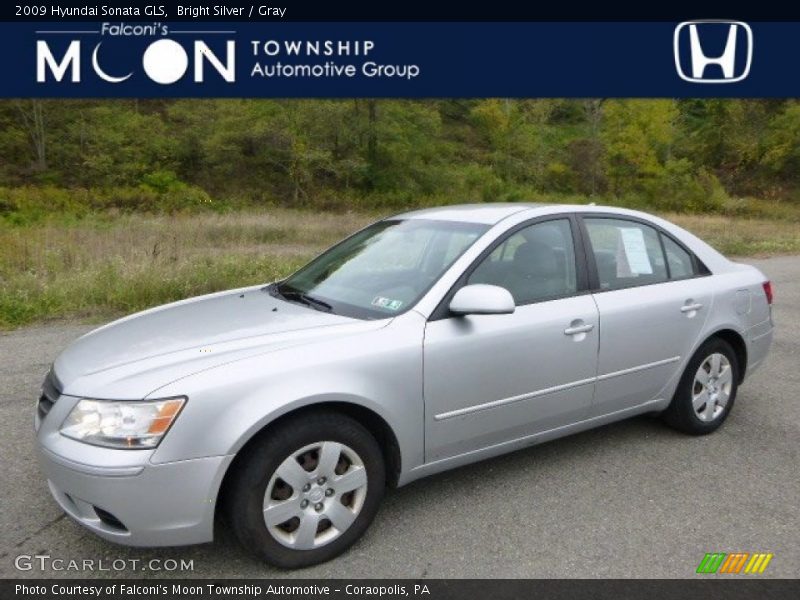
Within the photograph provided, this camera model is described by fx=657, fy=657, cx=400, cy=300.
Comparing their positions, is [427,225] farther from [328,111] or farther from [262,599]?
[328,111]

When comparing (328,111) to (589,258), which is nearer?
(589,258)

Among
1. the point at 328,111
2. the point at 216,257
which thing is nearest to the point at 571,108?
the point at 328,111

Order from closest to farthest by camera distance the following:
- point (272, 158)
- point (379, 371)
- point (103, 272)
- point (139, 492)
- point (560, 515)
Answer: point (139, 492), point (379, 371), point (560, 515), point (103, 272), point (272, 158)

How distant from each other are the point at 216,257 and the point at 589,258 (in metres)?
8.05

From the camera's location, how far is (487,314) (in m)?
3.09

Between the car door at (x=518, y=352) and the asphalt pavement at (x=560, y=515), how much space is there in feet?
1.16

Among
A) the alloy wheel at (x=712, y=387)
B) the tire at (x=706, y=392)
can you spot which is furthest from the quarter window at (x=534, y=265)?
the alloy wheel at (x=712, y=387)

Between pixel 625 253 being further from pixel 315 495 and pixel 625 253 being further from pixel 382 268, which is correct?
pixel 315 495

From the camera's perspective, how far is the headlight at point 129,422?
8.20ft

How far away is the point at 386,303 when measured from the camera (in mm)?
3266

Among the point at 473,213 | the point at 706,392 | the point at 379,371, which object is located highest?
the point at 473,213

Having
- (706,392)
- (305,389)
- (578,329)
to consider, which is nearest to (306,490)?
(305,389)

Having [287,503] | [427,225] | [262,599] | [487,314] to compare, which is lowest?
[262,599]

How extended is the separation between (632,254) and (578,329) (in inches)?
32.6
